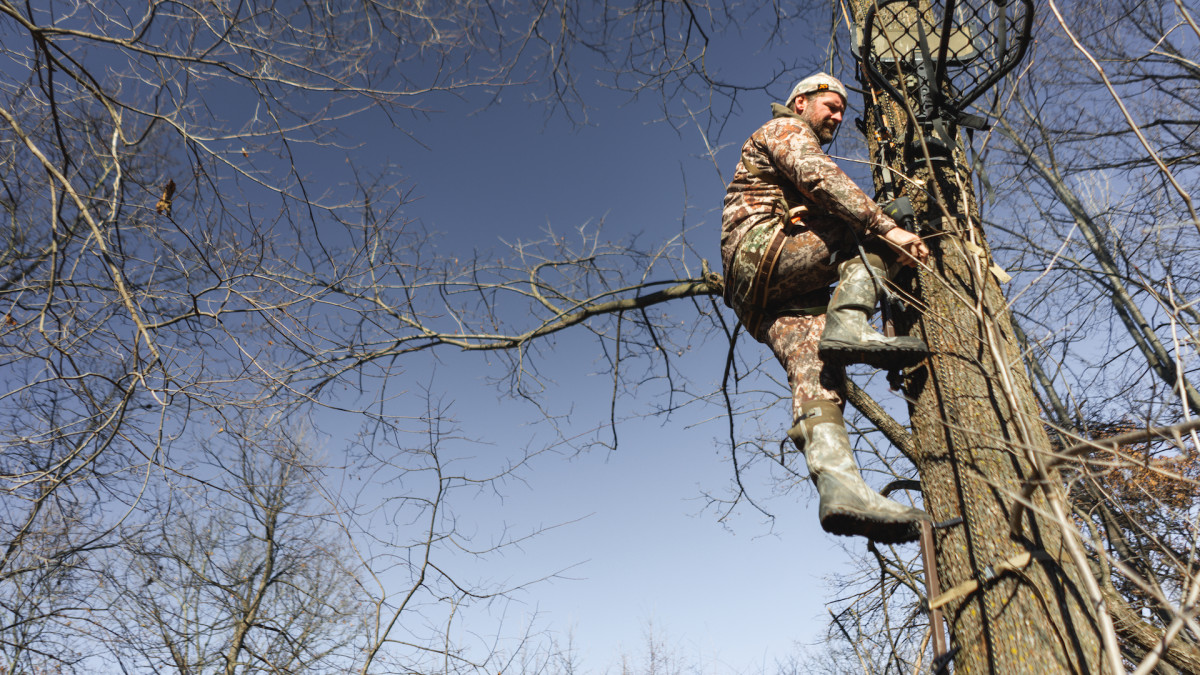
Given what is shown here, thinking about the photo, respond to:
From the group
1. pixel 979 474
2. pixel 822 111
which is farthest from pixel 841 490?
pixel 822 111

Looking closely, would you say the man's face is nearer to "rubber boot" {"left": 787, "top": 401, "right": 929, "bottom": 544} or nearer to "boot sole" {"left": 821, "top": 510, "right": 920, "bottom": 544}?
"rubber boot" {"left": 787, "top": 401, "right": 929, "bottom": 544}

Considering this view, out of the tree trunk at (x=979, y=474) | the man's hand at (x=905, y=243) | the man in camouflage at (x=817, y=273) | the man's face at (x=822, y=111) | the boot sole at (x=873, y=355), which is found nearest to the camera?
the tree trunk at (x=979, y=474)

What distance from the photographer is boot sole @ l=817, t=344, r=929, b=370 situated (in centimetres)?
226

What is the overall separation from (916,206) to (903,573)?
2370 mm

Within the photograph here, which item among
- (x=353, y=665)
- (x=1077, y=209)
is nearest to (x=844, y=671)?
(x=1077, y=209)

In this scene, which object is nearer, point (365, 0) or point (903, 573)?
point (365, 0)

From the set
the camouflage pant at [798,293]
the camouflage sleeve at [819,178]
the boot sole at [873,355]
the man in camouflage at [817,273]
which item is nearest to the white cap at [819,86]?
the man in camouflage at [817,273]

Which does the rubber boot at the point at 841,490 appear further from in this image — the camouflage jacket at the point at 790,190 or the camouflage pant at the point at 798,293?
the camouflage jacket at the point at 790,190

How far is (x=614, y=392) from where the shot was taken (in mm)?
4816

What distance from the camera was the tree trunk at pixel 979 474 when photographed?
1786 millimetres

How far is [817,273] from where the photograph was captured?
2.54 meters

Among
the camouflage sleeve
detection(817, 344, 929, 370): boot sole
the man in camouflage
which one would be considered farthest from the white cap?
detection(817, 344, 929, 370): boot sole

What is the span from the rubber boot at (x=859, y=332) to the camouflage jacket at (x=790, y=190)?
170 millimetres

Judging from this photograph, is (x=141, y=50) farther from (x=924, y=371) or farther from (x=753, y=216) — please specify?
(x=924, y=371)
